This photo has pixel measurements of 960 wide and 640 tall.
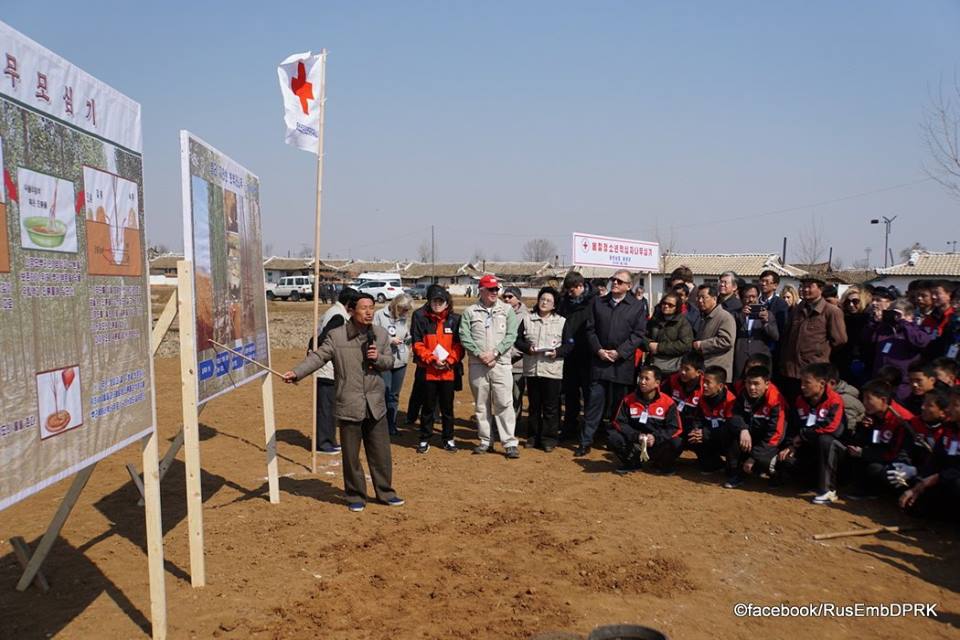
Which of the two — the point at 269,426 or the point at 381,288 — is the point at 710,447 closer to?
the point at 269,426

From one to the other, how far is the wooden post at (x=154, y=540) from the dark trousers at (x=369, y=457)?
2373mm

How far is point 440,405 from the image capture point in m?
→ 8.44

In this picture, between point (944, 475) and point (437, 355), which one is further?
point (437, 355)

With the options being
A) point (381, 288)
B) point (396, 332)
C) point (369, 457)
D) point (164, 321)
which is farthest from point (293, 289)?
point (164, 321)

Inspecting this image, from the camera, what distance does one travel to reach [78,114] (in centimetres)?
Result: 326

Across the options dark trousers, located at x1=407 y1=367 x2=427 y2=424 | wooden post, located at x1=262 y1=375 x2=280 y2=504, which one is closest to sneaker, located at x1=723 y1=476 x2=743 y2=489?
dark trousers, located at x1=407 y1=367 x2=427 y2=424

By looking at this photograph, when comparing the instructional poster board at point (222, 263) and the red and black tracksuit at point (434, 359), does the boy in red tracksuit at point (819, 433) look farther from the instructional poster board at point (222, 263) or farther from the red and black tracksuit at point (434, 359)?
the instructional poster board at point (222, 263)

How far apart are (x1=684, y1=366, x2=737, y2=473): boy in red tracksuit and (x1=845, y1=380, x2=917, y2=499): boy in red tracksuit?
115 cm

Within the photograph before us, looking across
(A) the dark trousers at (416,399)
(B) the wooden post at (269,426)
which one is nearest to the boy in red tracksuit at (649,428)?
(A) the dark trousers at (416,399)

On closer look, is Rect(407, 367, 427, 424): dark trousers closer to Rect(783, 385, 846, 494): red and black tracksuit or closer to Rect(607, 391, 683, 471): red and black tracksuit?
Rect(607, 391, 683, 471): red and black tracksuit

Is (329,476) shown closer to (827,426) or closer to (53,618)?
(53,618)

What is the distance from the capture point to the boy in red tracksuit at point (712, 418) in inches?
282

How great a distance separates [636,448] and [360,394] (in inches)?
119

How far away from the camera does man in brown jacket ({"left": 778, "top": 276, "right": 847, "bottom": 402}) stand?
7.55 metres
